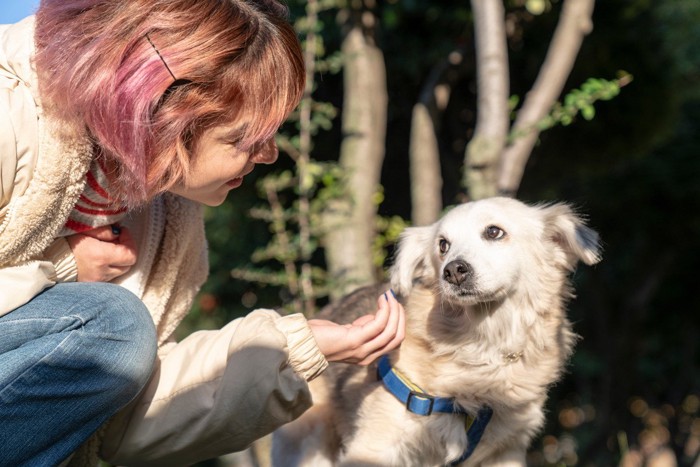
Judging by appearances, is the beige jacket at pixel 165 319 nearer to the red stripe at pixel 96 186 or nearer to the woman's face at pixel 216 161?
the red stripe at pixel 96 186

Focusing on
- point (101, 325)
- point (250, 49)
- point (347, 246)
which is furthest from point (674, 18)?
point (101, 325)

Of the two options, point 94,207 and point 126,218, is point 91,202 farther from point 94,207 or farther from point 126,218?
point 126,218

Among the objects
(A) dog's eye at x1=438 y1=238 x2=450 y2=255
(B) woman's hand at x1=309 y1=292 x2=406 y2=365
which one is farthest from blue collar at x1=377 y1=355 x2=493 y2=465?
(A) dog's eye at x1=438 y1=238 x2=450 y2=255

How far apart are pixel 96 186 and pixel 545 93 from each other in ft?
8.08

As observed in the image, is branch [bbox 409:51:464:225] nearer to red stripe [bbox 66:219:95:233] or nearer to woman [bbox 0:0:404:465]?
woman [bbox 0:0:404:465]

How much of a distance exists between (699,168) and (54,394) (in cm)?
706

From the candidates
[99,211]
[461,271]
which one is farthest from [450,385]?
[99,211]

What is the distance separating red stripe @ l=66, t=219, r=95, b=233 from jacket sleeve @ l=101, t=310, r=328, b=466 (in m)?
0.49

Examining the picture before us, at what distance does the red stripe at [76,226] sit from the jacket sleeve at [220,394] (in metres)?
0.49

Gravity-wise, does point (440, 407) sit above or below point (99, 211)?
below

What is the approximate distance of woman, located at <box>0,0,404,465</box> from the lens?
2.07 m

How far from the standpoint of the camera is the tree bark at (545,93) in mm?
4020

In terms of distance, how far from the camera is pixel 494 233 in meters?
2.90

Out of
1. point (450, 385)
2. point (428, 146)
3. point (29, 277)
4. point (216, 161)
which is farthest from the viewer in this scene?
point (428, 146)
